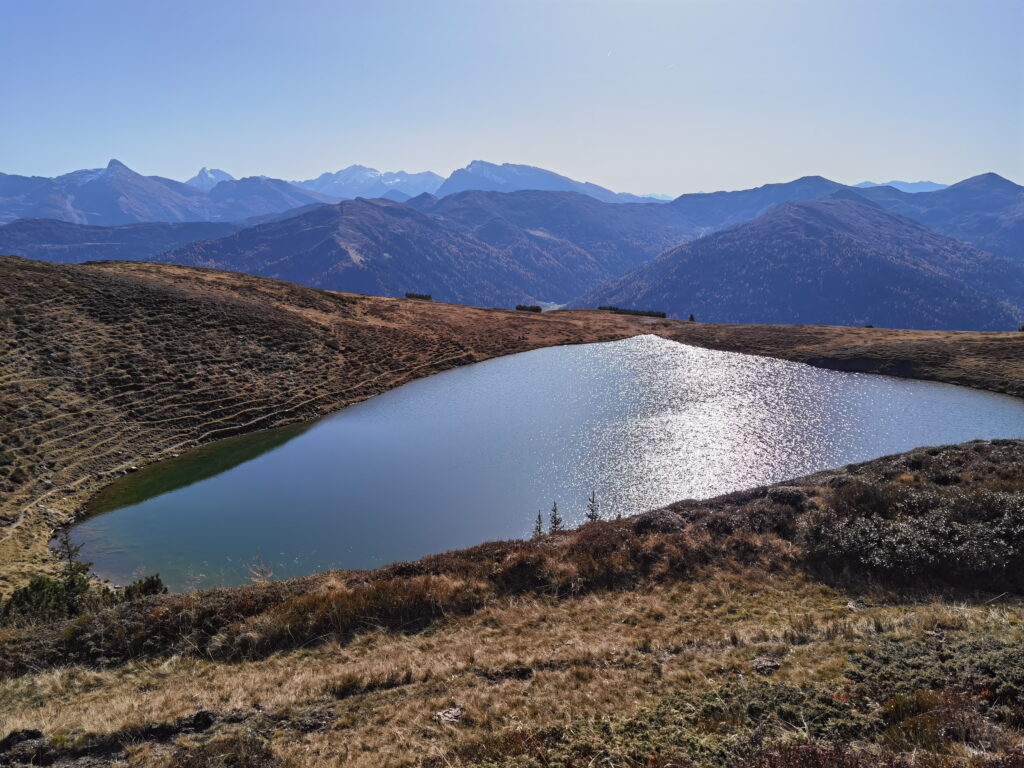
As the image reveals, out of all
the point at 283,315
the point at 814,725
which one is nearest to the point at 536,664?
the point at 814,725

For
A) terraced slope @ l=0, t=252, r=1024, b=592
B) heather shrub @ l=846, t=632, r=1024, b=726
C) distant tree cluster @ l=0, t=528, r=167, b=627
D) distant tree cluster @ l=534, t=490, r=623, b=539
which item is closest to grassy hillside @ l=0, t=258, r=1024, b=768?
heather shrub @ l=846, t=632, r=1024, b=726

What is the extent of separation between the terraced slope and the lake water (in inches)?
142

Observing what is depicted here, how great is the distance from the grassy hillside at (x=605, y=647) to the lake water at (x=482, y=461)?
662 centimetres

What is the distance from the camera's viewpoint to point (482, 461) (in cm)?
4106

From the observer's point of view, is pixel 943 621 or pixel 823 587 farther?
pixel 823 587

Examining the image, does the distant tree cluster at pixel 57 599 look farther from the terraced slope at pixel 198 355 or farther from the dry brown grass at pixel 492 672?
the terraced slope at pixel 198 355

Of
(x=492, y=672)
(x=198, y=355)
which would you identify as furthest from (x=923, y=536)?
(x=198, y=355)

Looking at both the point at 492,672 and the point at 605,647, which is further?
the point at 605,647

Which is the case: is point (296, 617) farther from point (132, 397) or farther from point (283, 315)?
point (283, 315)

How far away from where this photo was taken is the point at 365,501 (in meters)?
34.2

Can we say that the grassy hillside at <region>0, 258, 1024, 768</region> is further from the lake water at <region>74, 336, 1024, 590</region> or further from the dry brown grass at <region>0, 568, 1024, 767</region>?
the lake water at <region>74, 336, 1024, 590</region>

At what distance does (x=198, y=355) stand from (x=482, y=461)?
4014 centimetres

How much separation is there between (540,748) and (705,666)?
5.18m

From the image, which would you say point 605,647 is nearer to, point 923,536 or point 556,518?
point 923,536
